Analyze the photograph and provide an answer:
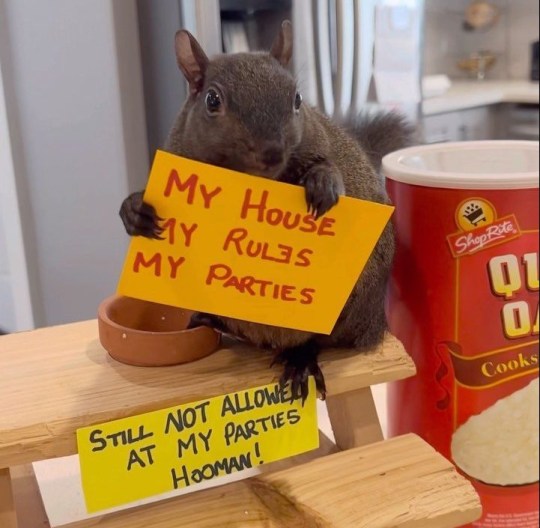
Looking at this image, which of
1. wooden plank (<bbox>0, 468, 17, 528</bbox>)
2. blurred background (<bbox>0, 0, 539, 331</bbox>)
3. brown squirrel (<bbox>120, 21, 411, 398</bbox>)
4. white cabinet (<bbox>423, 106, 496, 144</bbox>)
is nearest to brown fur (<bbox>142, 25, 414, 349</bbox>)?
brown squirrel (<bbox>120, 21, 411, 398</bbox>)

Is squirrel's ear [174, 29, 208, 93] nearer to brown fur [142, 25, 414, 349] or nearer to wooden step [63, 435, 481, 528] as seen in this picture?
brown fur [142, 25, 414, 349]

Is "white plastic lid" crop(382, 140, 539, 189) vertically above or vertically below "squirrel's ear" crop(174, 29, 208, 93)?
below

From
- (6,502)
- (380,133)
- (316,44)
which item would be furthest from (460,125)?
(6,502)

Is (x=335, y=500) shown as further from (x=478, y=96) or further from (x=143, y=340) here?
(x=478, y=96)

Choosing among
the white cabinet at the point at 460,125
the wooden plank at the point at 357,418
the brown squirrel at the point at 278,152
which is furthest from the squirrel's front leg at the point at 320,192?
the white cabinet at the point at 460,125

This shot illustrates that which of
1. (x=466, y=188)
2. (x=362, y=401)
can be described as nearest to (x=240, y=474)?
(x=362, y=401)

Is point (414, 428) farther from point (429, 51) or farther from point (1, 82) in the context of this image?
point (429, 51)
